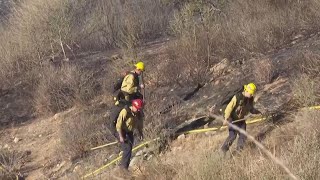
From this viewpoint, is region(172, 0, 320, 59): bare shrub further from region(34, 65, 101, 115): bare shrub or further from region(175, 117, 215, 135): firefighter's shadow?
region(175, 117, 215, 135): firefighter's shadow

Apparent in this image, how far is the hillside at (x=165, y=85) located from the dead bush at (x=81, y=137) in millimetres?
31

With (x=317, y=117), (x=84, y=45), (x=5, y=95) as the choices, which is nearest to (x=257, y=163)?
(x=317, y=117)

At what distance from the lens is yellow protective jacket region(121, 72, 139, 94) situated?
872cm

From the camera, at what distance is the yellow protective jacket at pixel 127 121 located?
6.81m

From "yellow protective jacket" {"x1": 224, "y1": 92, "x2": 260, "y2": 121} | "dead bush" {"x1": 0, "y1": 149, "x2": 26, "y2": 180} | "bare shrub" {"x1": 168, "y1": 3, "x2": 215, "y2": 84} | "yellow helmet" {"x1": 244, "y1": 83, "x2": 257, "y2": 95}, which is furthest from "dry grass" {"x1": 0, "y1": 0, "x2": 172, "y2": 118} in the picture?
"yellow helmet" {"x1": 244, "y1": 83, "x2": 257, "y2": 95}

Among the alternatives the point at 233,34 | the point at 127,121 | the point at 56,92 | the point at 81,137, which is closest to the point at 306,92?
the point at 127,121

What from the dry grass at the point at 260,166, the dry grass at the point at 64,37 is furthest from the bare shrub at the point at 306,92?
the dry grass at the point at 64,37

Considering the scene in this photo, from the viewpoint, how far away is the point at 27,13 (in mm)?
18656

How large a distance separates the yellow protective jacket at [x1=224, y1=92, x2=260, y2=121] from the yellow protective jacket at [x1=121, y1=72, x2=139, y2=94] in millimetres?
2811

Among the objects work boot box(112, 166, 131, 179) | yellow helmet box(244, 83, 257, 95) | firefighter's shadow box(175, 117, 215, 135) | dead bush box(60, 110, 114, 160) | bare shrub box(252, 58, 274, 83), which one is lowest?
dead bush box(60, 110, 114, 160)

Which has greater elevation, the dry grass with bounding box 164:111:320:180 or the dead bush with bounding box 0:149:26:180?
the dry grass with bounding box 164:111:320:180

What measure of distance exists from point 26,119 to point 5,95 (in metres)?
2.28

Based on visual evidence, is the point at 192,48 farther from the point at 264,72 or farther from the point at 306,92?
the point at 306,92

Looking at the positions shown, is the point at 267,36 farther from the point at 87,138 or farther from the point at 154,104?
the point at 87,138
